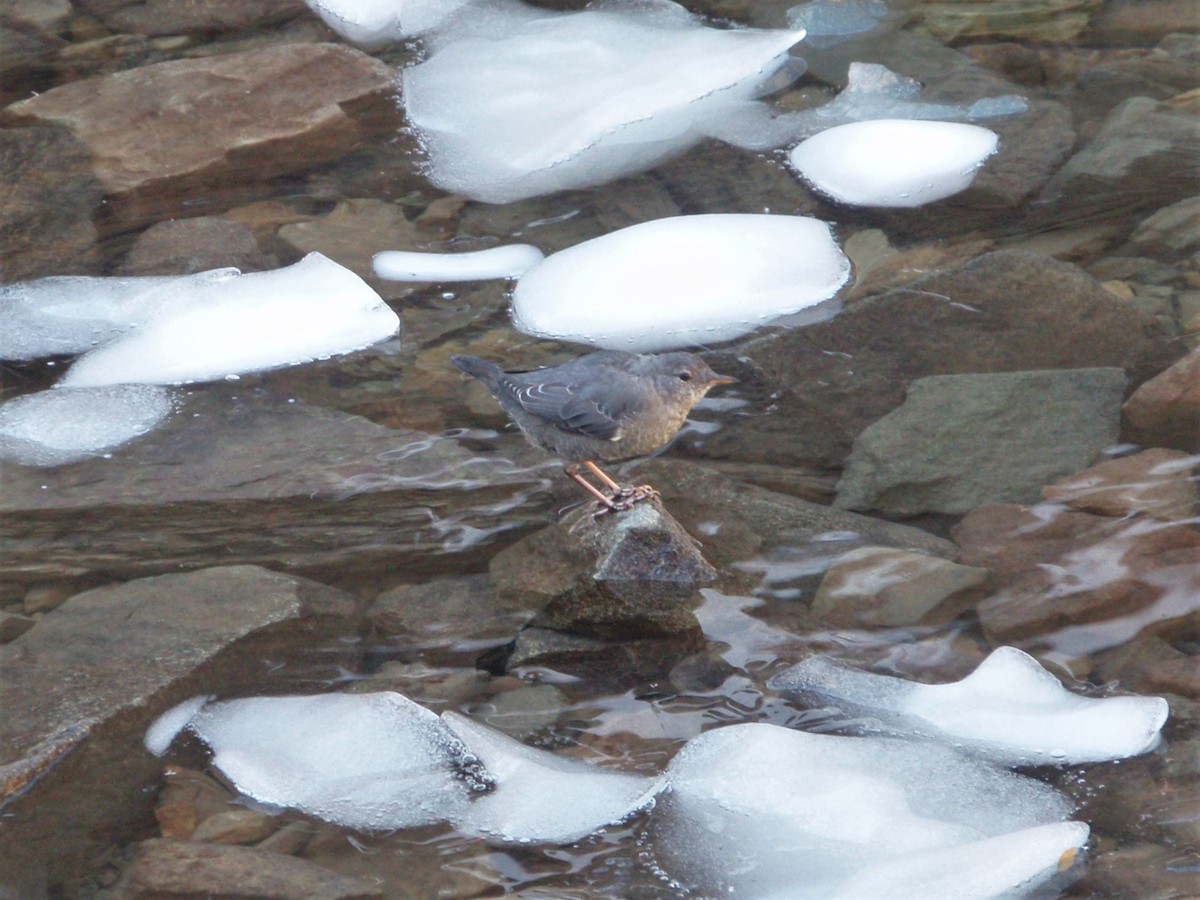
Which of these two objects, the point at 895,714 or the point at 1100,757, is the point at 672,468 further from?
the point at 1100,757

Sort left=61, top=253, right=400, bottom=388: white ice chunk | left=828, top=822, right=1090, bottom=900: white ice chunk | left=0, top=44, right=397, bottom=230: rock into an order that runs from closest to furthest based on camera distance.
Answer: left=828, top=822, right=1090, bottom=900: white ice chunk → left=61, top=253, right=400, bottom=388: white ice chunk → left=0, top=44, right=397, bottom=230: rock

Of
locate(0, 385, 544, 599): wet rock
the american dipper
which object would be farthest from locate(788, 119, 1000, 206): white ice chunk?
locate(0, 385, 544, 599): wet rock

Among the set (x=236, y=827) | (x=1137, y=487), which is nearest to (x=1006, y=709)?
(x=1137, y=487)

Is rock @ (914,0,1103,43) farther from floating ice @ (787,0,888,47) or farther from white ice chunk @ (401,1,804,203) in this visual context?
white ice chunk @ (401,1,804,203)

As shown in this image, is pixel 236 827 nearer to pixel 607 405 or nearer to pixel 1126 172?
pixel 607 405

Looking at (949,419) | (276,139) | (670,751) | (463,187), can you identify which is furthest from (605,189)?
(670,751)
